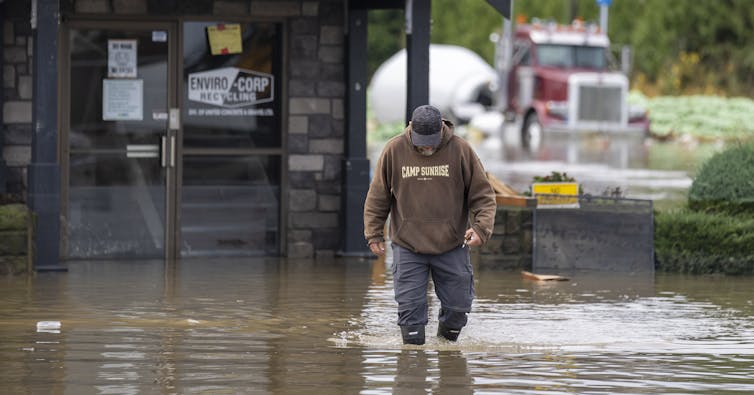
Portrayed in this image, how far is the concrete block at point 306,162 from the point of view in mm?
14984

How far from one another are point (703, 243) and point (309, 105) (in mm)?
3797

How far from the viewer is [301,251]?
15000 millimetres

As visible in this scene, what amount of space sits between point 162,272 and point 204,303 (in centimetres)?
207

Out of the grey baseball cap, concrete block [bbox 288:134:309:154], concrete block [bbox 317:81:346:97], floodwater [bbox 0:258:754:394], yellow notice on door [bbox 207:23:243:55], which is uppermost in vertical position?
yellow notice on door [bbox 207:23:243:55]


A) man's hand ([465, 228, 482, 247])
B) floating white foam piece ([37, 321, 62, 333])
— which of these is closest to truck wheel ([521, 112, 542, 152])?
floating white foam piece ([37, 321, 62, 333])

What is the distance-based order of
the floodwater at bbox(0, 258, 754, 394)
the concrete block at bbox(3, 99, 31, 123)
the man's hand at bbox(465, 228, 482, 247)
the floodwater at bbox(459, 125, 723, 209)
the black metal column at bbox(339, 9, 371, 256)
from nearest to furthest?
the floodwater at bbox(0, 258, 754, 394) < the man's hand at bbox(465, 228, 482, 247) < the concrete block at bbox(3, 99, 31, 123) < the black metal column at bbox(339, 9, 371, 256) < the floodwater at bbox(459, 125, 723, 209)

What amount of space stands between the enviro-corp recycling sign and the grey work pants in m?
5.40

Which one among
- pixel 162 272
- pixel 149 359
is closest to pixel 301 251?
pixel 162 272

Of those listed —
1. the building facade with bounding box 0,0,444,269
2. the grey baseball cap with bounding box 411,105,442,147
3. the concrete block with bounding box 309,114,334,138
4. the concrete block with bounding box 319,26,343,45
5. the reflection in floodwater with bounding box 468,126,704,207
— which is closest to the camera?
the grey baseball cap with bounding box 411,105,442,147

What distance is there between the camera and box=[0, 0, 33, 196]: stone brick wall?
14086 mm

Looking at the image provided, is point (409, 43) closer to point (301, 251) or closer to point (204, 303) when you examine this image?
point (301, 251)

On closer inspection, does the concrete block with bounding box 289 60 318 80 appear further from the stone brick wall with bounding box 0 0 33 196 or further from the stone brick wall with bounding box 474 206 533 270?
the stone brick wall with bounding box 0 0 33 196

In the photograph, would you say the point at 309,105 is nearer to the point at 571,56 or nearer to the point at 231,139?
the point at 231,139

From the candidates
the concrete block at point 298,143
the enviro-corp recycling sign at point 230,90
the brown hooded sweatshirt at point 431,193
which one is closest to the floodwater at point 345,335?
the brown hooded sweatshirt at point 431,193
